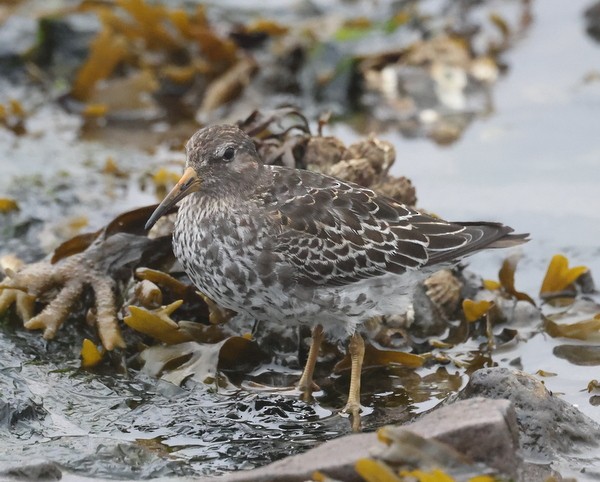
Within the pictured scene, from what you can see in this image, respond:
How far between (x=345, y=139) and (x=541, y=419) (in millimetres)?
4638

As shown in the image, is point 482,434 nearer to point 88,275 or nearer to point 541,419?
point 541,419

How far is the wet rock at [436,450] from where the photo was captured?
4.00m

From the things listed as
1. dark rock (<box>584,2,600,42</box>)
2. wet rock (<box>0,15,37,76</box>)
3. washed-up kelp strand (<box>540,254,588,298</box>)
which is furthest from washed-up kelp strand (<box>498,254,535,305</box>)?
wet rock (<box>0,15,37,76</box>)

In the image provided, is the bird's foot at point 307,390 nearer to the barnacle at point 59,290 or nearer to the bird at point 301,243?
the bird at point 301,243

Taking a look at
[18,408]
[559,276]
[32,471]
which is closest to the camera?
[32,471]

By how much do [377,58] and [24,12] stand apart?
3795 millimetres

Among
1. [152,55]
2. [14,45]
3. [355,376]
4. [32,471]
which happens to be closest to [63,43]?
[14,45]

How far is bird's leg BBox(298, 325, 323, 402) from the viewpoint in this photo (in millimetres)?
5324

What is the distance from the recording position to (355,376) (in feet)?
17.3

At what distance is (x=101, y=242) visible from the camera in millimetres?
5934

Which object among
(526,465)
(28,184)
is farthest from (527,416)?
(28,184)

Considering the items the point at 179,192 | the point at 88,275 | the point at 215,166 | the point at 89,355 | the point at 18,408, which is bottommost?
the point at 18,408

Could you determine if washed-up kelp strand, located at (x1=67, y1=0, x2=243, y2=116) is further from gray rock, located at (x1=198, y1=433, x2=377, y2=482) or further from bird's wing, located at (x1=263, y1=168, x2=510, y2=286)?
gray rock, located at (x1=198, y1=433, x2=377, y2=482)

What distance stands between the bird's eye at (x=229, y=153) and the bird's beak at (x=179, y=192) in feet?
0.62
